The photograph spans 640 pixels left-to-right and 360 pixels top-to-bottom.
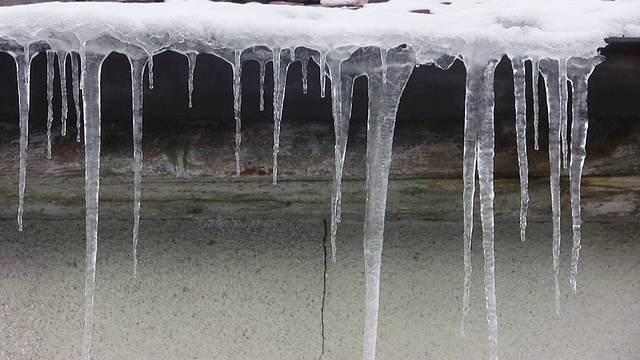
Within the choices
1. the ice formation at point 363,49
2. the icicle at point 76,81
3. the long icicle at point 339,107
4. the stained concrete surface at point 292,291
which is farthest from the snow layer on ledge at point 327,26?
the stained concrete surface at point 292,291

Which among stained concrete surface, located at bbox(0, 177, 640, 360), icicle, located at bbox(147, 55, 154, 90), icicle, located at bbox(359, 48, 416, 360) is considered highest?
icicle, located at bbox(147, 55, 154, 90)

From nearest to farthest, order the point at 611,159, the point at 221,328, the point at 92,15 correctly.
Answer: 1. the point at 92,15
2. the point at 611,159
3. the point at 221,328

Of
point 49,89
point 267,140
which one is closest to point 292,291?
point 267,140

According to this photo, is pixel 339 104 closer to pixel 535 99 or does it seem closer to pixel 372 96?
pixel 372 96

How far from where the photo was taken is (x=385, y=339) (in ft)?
8.03

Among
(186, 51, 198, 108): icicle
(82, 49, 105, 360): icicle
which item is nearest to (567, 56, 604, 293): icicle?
(186, 51, 198, 108): icicle

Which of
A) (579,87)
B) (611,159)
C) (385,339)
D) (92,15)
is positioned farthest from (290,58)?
(385,339)

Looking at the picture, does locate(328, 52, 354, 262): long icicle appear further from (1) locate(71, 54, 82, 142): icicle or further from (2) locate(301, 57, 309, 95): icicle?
(1) locate(71, 54, 82, 142): icicle

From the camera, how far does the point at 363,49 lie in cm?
169

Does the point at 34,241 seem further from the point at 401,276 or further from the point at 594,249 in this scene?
the point at 594,249

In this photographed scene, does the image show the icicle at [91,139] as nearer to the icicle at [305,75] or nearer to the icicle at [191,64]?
the icicle at [191,64]

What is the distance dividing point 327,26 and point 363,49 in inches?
5.4

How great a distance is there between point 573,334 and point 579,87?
3.77ft

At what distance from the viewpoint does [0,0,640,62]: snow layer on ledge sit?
1545 mm
